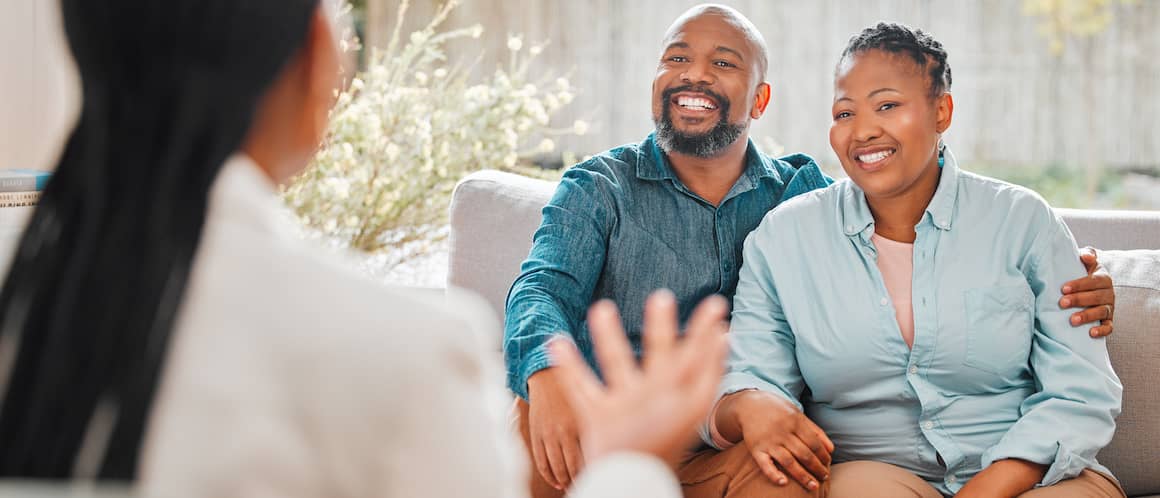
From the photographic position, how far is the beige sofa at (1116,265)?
1876mm

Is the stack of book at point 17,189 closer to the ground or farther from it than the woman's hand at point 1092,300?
closer to the ground

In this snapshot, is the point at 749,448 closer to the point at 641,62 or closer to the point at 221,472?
the point at 221,472

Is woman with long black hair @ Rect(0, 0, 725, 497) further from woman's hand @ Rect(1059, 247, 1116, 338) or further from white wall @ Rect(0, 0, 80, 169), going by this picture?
white wall @ Rect(0, 0, 80, 169)

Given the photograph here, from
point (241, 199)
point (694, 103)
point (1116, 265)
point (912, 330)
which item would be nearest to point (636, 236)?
point (694, 103)

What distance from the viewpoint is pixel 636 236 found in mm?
2062

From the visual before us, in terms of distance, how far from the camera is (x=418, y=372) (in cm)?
61

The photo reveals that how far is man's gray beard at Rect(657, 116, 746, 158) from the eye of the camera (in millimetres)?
2131

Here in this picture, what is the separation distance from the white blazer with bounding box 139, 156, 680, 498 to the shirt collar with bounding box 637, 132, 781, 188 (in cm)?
151

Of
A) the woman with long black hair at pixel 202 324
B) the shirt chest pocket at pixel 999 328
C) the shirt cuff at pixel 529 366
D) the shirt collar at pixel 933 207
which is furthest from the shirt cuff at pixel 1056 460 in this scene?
the woman with long black hair at pixel 202 324

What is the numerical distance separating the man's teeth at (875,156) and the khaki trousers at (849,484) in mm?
515

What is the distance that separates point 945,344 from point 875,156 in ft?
1.12

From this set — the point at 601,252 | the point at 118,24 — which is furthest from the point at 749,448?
the point at 118,24

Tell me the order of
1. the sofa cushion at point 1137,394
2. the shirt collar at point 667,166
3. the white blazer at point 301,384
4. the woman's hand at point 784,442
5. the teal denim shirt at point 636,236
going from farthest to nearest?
the shirt collar at point 667,166 < the teal denim shirt at point 636,236 < the sofa cushion at point 1137,394 < the woman's hand at point 784,442 < the white blazer at point 301,384

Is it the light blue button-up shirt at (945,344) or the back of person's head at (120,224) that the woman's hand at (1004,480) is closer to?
the light blue button-up shirt at (945,344)
